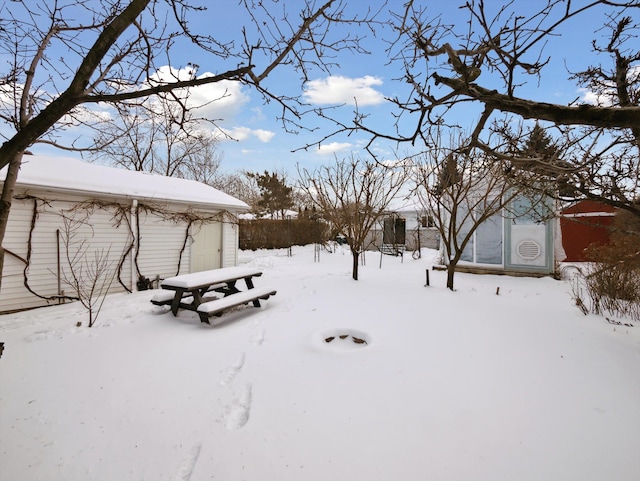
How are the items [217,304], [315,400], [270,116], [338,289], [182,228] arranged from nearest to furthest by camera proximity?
[270,116] < [315,400] < [217,304] < [338,289] < [182,228]

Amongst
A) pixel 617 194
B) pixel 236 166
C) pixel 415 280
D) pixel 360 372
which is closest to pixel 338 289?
pixel 415 280

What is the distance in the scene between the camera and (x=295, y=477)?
6.54 feet

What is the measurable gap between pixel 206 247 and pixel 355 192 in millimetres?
5066

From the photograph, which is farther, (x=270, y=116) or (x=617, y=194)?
(x=617, y=194)

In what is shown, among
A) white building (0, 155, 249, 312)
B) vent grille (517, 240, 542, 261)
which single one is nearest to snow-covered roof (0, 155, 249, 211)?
white building (0, 155, 249, 312)

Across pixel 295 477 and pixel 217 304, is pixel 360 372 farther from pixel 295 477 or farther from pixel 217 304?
pixel 217 304

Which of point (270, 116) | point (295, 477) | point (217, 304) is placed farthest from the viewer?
point (217, 304)

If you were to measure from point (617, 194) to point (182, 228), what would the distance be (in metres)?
9.24

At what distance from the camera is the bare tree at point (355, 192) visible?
8.16 m

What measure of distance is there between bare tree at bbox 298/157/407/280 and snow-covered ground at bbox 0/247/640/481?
11.5ft

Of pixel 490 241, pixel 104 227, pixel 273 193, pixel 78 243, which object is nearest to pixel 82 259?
pixel 78 243

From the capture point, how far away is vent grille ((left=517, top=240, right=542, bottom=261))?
29.5 feet

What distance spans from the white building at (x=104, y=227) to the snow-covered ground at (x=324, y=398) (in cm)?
167

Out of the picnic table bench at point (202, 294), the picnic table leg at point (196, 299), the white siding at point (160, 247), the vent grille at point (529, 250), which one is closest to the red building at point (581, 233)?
the vent grille at point (529, 250)
